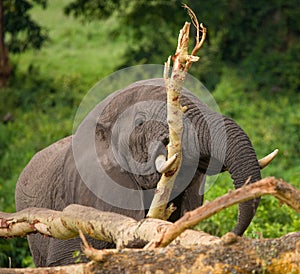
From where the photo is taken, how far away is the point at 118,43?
19.5 metres

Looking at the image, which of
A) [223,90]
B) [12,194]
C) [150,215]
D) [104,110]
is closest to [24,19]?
[223,90]

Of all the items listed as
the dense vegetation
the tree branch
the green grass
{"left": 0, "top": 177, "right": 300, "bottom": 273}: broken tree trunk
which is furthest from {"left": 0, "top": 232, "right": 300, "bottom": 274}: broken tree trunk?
the green grass

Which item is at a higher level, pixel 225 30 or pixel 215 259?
pixel 215 259

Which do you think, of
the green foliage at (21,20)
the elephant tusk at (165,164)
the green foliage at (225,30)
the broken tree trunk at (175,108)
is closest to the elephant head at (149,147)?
the elephant tusk at (165,164)

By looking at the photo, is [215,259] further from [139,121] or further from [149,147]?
[139,121]

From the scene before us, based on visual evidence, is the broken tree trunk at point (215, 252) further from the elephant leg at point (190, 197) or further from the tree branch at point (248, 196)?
the elephant leg at point (190, 197)

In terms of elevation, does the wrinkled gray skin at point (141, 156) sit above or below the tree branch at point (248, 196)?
below

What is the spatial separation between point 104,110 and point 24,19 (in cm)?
1040

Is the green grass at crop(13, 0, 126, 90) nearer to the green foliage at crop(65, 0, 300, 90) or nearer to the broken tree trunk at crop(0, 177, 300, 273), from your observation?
the green foliage at crop(65, 0, 300, 90)

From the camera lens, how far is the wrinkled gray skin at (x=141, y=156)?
4863 millimetres

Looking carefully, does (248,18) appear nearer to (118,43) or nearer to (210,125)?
(118,43)

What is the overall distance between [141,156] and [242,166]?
850 millimetres

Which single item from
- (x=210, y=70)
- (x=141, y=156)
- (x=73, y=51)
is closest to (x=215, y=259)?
(x=141, y=156)

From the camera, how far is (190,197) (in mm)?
5590
